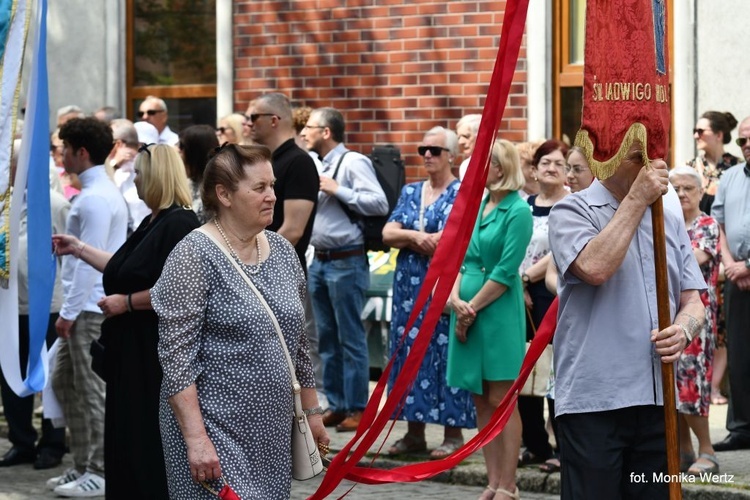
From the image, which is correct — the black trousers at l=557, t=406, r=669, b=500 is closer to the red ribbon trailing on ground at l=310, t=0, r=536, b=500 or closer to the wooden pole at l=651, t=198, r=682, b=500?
the wooden pole at l=651, t=198, r=682, b=500

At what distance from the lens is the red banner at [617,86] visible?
5.23 m

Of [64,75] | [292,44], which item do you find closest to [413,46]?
[292,44]

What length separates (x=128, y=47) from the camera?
48.6 ft

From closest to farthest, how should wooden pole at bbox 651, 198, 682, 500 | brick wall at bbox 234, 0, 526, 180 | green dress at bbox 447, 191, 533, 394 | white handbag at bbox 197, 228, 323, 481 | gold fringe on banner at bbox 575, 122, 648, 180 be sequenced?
wooden pole at bbox 651, 198, 682, 500
gold fringe on banner at bbox 575, 122, 648, 180
white handbag at bbox 197, 228, 323, 481
green dress at bbox 447, 191, 533, 394
brick wall at bbox 234, 0, 526, 180

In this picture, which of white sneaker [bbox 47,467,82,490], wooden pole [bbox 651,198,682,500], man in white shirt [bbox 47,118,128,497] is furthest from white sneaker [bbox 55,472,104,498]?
wooden pole [bbox 651,198,682,500]

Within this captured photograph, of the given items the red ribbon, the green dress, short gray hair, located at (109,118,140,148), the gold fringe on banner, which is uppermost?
short gray hair, located at (109,118,140,148)

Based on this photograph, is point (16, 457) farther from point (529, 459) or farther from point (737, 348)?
point (737, 348)

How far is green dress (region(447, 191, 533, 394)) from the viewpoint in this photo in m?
8.34

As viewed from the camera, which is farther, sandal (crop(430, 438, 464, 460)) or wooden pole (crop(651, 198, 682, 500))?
sandal (crop(430, 438, 464, 460))

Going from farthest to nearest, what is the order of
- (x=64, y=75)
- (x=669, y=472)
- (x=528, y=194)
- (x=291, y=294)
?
(x=64, y=75) < (x=528, y=194) < (x=291, y=294) < (x=669, y=472)

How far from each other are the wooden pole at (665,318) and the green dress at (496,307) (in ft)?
10.4

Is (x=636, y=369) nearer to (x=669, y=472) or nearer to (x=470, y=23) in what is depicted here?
(x=669, y=472)

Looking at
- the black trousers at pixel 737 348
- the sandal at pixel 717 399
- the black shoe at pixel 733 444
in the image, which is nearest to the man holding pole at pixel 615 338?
the black shoe at pixel 733 444

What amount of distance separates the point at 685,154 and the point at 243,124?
358 centimetres
